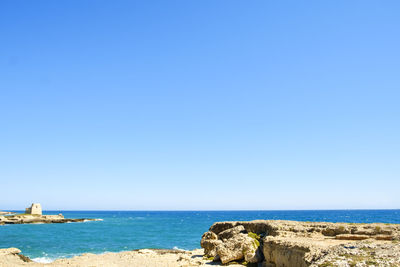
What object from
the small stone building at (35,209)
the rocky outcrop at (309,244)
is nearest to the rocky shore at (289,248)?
the rocky outcrop at (309,244)

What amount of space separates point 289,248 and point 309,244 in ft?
3.90

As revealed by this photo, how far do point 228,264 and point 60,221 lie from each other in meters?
83.9

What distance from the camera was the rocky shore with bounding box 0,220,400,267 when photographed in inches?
330

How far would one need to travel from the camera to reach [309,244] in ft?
41.8

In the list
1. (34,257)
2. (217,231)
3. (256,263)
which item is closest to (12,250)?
(34,257)

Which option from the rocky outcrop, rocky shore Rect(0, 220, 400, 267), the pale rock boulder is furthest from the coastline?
the rocky outcrop

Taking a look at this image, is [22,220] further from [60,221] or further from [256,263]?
[256,263]

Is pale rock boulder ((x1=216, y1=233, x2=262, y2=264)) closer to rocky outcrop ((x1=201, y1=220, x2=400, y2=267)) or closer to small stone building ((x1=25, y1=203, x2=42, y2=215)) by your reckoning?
rocky outcrop ((x1=201, y1=220, x2=400, y2=267))

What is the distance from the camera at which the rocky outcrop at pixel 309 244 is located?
8188mm

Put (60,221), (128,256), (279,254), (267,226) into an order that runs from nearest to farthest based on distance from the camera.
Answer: (279,254) → (267,226) → (128,256) → (60,221)

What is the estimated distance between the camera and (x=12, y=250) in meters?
25.6

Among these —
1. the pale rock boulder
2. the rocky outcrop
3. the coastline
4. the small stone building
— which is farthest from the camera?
the small stone building

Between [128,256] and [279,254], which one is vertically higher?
[279,254]

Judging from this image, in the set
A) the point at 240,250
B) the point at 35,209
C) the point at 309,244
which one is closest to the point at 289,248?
the point at 309,244
